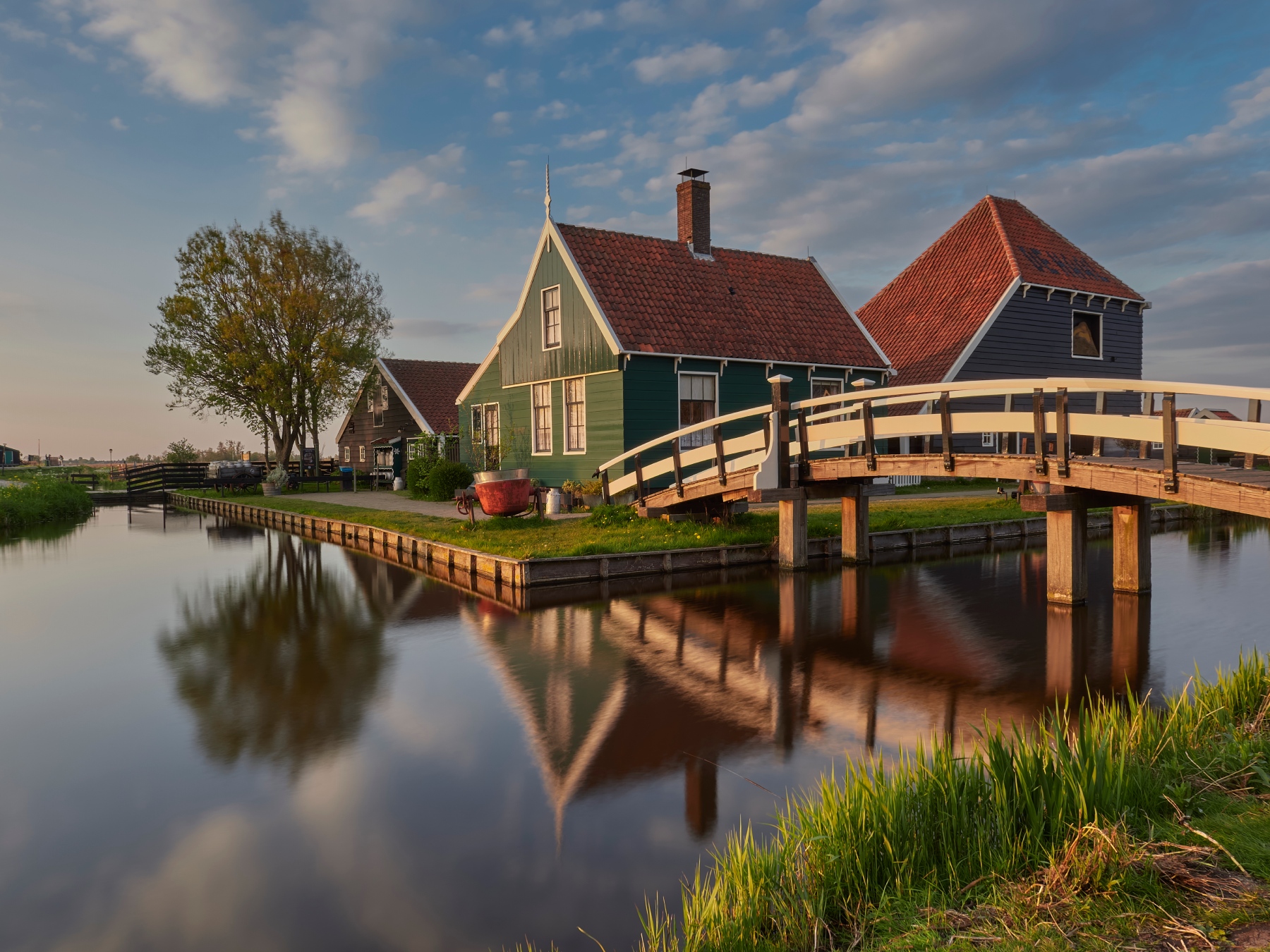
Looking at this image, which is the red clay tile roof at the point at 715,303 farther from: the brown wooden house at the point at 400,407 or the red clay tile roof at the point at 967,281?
the brown wooden house at the point at 400,407

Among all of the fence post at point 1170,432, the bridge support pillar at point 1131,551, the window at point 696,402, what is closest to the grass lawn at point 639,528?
the window at point 696,402

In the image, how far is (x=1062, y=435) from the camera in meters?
10.0

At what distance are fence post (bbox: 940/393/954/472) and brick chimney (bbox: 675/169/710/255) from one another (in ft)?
42.2

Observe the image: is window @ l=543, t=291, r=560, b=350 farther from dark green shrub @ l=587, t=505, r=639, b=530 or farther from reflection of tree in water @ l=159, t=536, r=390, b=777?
reflection of tree in water @ l=159, t=536, r=390, b=777

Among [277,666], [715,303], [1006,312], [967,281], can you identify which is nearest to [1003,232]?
[967,281]

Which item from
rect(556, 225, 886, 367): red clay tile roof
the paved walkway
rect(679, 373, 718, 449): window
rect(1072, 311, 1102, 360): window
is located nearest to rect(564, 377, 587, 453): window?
rect(556, 225, 886, 367): red clay tile roof

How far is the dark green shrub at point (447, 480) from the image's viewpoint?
2423 cm

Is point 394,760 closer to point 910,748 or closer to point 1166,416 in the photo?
point 910,748

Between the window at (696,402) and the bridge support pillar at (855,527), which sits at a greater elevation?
the window at (696,402)

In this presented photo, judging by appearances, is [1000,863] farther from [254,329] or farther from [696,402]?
[254,329]

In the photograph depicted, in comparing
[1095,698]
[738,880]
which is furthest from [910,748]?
[738,880]

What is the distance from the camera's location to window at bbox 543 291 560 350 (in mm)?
21969

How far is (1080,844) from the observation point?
3529 mm

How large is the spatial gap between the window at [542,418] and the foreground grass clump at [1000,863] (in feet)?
62.9
